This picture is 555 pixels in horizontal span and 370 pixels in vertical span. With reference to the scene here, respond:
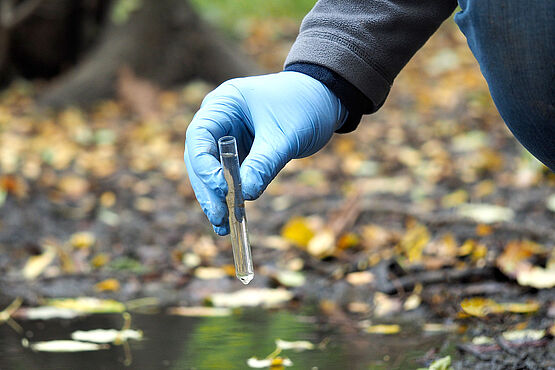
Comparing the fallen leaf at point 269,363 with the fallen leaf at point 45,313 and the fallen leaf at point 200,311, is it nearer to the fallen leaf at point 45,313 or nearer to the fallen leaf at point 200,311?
the fallen leaf at point 200,311

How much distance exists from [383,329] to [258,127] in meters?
0.70

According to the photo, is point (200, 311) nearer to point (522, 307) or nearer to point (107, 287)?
point (107, 287)

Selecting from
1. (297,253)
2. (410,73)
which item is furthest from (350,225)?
(410,73)

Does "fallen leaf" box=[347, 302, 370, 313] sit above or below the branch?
below

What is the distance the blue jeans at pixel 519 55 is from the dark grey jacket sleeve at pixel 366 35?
0.22m

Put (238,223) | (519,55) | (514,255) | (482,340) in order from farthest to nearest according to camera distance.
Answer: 1. (514,255)
2. (482,340)
3. (238,223)
4. (519,55)

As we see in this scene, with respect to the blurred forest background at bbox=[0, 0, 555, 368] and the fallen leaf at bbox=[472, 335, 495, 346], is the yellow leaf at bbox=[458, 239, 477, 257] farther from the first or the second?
the fallen leaf at bbox=[472, 335, 495, 346]

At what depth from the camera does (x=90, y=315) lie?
6.63 feet

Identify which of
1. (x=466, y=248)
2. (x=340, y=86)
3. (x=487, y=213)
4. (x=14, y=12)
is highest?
(x=14, y=12)

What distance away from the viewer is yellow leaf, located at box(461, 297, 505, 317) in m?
1.72

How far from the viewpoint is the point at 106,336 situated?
1786 millimetres

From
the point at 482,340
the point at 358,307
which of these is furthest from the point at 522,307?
the point at 358,307

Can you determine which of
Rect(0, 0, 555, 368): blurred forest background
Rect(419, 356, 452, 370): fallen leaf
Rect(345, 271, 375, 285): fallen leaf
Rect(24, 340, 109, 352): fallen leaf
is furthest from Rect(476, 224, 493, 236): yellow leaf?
Rect(24, 340, 109, 352): fallen leaf

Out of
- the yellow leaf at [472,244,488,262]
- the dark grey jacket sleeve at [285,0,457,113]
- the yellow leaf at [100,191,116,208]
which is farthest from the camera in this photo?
the yellow leaf at [100,191,116,208]
